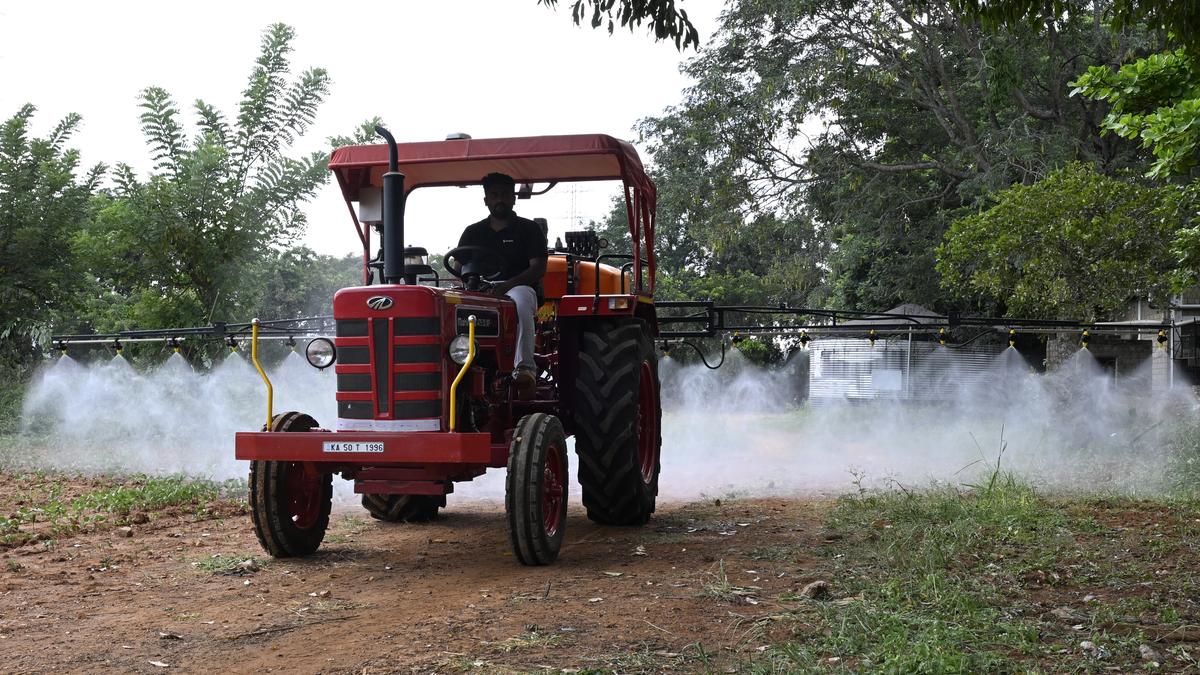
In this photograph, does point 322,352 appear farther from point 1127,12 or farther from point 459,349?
point 1127,12

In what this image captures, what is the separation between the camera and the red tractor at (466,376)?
683cm

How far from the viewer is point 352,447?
6.73 metres

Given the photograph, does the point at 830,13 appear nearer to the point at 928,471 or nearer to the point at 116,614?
the point at 928,471

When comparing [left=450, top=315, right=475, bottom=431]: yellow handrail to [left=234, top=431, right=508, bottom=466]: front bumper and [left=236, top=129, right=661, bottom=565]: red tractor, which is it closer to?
[left=236, top=129, right=661, bottom=565]: red tractor

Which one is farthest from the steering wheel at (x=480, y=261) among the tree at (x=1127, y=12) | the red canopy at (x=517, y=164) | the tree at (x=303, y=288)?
the tree at (x=303, y=288)

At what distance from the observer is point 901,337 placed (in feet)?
89.8

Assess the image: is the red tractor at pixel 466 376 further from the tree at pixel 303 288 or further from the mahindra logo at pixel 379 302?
the tree at pixel 303 288

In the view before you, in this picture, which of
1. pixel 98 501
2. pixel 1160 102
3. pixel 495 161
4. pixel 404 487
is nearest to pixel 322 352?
pixel 404 487

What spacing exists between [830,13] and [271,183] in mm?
10299

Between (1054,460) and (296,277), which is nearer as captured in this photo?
(1054,460)

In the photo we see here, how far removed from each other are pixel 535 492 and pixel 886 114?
17.6 meters

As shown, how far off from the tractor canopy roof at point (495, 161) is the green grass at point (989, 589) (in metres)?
3.03

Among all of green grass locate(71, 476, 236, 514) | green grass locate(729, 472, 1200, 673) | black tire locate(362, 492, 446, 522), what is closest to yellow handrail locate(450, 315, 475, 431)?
green grass locate(729, 472, 1200, 673)

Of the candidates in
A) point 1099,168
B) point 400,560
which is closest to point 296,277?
point 1099,168
